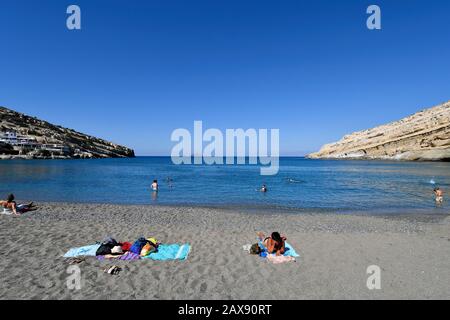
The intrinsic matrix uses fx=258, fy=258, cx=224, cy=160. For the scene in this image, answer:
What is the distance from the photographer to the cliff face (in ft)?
347

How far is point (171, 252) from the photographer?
31.2 feet

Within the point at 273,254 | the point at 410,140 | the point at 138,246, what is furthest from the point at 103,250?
the point at 410,140

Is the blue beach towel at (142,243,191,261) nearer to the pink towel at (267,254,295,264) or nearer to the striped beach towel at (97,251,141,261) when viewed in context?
the striped beach towel at (97,251,141,261)

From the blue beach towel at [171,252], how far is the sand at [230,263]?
12.3 inches

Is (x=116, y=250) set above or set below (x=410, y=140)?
below

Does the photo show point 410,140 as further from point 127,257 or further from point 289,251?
point 127,257

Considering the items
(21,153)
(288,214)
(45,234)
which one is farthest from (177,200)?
(21,153)

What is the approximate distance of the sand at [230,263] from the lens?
6.81 meters

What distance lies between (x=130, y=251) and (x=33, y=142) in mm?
149606

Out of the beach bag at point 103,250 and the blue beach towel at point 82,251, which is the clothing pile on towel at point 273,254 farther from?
the blue beach towel at point 82,251

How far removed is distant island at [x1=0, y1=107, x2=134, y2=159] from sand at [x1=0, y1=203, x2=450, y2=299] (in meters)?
123

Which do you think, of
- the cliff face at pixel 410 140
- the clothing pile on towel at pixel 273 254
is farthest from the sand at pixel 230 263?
the cliff face at pixel 410 140

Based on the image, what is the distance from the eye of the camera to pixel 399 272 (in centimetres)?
806
